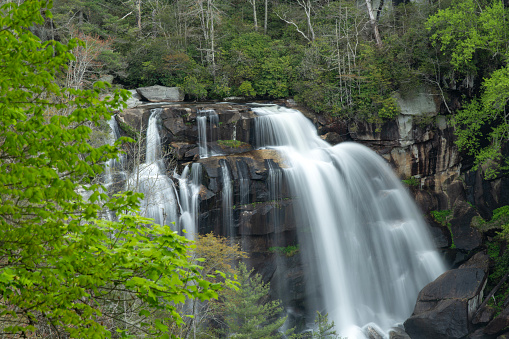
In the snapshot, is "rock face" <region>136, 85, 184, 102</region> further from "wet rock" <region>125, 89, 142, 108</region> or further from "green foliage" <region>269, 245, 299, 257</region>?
"green foliage" <region>269, 245, 299, 257</region>

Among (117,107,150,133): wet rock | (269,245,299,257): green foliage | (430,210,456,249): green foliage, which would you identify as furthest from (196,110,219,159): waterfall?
(430,210,456,249): green foliage

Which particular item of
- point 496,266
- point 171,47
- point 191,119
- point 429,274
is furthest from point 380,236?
point 171,47

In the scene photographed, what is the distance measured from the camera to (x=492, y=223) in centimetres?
1898

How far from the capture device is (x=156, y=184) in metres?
16.8

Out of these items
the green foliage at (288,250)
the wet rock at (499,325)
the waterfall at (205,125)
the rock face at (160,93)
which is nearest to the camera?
the wet rock at (499,325)

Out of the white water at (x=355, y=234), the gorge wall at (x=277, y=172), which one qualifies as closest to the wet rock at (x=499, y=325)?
the white water at (x=355, y=234)

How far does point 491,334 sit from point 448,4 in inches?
761

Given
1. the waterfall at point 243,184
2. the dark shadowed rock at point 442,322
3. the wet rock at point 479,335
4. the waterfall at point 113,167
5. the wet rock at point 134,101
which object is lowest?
the wet rock at point 479,335

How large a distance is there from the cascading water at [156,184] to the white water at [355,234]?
576 centimetres

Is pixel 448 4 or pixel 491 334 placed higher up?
pixel 448 4

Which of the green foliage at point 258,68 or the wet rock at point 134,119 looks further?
the green foliage at point 258,68

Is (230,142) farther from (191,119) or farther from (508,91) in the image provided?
(508,91)

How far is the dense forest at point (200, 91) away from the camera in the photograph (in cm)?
368

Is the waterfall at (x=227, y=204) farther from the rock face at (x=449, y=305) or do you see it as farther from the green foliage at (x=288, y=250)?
the rock face at (x=449, y=305)
